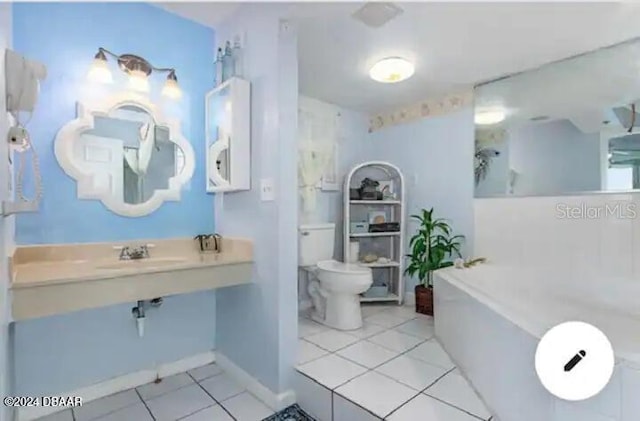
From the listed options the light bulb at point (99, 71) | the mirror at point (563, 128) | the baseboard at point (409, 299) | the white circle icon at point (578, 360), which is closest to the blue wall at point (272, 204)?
the light bulb at point (99, 71)

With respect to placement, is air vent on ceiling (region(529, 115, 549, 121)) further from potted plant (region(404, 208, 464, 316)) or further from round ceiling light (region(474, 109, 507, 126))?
potted plant (region(404, 208, 464, 316))

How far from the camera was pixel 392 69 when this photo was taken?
91.3 inches

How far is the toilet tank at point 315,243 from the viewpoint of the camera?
277 centimetres

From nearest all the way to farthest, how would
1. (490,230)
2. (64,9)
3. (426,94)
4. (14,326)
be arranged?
(14,326) → (64,9) → (490,230) → (426,94)

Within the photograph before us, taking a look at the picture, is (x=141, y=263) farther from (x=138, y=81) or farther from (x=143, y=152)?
(x=138, y=81)

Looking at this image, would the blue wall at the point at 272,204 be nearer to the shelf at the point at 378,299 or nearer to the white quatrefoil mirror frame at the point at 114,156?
the white quatrefoil mirror frame at the point at 114,156

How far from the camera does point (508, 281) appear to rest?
2389 mm

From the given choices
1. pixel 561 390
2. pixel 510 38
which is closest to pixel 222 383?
pixel 561 390

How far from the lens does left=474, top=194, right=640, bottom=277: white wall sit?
1.91m

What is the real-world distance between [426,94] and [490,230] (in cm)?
135

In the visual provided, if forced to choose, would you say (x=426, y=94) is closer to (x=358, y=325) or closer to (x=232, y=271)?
(x=358, y=325)

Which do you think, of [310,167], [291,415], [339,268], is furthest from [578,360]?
[310,167]

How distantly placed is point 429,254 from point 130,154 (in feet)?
7.91

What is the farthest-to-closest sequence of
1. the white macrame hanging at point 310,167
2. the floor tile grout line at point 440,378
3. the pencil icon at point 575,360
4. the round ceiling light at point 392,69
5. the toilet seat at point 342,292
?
the white macrame hanging at point 310,167 < the toilet seat at point 342,292 < the round ceiling light at point 392,69 < the floor tile grout line at point 440,378 < the pencil icon at point 575,360
